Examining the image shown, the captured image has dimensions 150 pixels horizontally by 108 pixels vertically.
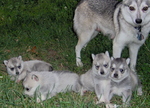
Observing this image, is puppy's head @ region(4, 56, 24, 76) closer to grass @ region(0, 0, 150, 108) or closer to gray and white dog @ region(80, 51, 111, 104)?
grass @ region(0, 0, 150, 108)

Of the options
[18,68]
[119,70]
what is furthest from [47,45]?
[119,70]

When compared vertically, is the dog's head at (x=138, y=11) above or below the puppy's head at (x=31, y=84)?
above

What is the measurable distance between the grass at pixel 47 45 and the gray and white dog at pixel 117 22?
1.51ft

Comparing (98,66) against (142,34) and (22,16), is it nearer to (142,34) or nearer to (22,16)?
(142,34)

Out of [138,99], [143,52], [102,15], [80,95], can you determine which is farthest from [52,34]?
[138,99]

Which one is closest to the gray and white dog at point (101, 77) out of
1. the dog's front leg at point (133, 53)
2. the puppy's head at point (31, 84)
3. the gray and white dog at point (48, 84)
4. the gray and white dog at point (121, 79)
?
the gray and white dog at point (121, 79)

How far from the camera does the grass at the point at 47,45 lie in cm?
466

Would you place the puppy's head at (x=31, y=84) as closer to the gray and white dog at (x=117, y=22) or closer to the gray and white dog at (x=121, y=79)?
the gray and white dog at (x=121, y=79)

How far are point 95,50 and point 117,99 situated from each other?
6.89 ft

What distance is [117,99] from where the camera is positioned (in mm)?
5012

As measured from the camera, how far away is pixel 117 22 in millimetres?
5969

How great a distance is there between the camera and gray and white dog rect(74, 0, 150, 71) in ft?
17.6

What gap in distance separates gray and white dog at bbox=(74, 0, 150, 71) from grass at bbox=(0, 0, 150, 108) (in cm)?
46

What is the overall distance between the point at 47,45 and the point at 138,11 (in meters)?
2.94
